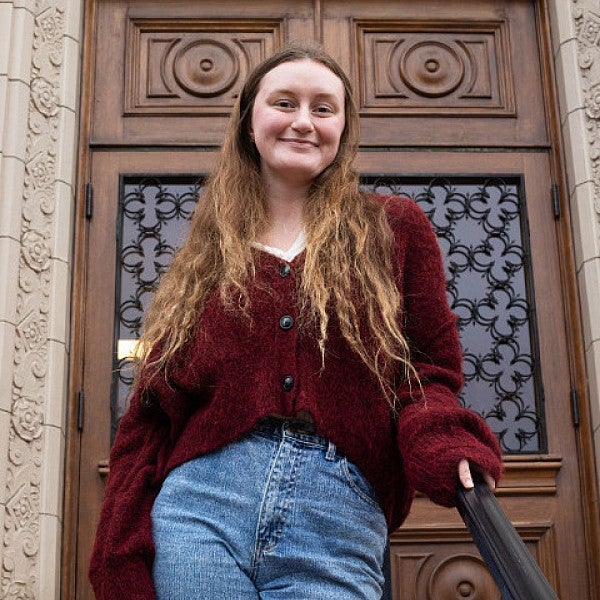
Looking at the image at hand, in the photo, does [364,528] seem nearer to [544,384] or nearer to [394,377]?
[394,377]

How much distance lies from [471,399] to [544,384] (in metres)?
0.29

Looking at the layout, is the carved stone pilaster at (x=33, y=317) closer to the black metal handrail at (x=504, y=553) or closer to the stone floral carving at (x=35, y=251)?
the stone floral carving at (x=35, y=251)

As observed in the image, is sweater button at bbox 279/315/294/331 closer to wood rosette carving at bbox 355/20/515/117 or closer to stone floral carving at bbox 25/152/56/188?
stone floral carving at bbox 25/152/56/188

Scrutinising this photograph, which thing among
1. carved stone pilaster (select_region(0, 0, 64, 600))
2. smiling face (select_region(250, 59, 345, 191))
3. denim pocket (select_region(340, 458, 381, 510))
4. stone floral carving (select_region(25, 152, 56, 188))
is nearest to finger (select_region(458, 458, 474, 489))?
denim pocket (select_region(340, 458, 381, 510))

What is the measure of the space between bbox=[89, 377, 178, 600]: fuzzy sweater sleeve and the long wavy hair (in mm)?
101

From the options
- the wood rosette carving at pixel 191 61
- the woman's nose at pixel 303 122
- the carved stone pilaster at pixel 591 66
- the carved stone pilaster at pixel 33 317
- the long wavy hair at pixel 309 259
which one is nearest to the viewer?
the long wavy hair at pixel 309 259

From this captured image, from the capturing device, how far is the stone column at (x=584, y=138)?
12.9ft

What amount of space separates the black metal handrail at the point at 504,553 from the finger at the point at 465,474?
1.5 inches

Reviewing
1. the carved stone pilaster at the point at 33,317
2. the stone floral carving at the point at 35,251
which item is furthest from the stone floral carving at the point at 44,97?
the stone floral carving at the point at 35,251

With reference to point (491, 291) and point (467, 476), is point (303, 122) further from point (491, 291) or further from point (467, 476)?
point (491, 291)

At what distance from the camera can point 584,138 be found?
4.12m

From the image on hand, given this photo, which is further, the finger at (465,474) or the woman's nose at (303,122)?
the woman's nose at (303,122)

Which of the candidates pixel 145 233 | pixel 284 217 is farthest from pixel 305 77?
pixel 145 233

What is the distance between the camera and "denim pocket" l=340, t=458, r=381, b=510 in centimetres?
168
